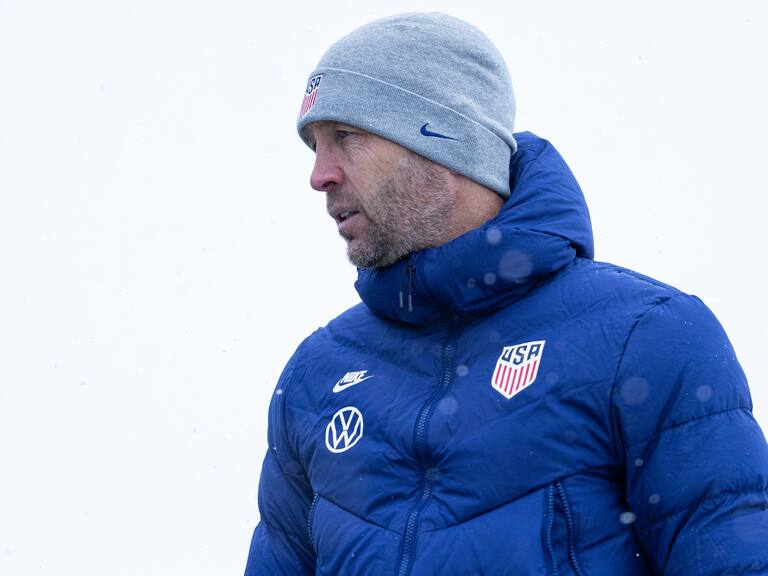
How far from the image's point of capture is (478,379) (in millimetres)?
1509

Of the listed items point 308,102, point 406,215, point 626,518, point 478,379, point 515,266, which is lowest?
point 626,518

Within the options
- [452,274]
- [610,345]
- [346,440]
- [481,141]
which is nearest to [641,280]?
[610,345]

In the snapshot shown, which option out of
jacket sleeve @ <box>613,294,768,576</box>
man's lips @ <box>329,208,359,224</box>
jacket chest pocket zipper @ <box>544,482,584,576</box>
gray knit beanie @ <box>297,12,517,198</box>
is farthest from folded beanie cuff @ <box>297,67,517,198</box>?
jacket chest pocket zipper @ <box>544,482,584,576</box>

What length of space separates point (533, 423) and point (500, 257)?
286mm

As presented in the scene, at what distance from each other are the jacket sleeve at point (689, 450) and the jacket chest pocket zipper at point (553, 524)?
98mm

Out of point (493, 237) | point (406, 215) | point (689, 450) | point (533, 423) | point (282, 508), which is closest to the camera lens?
point (689, 450)

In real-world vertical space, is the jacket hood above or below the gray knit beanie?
below

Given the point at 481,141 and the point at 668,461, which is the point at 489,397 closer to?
the point at 668,461

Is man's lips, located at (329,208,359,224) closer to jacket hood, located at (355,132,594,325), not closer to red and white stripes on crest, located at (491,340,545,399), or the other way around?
jacket hood, located at (355,132,594,325)

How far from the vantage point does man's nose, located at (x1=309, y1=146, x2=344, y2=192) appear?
5.73ft

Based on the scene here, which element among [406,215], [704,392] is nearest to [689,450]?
[704,392]

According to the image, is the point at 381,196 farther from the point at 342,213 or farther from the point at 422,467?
the point at 422,467

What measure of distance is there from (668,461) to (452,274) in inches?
18.3

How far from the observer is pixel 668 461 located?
4.34 feet
